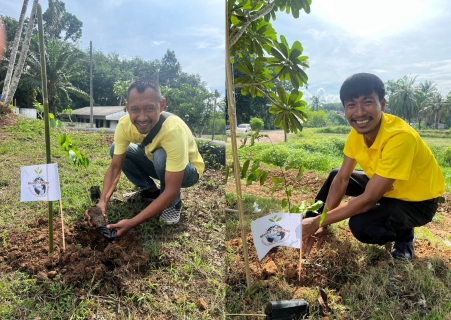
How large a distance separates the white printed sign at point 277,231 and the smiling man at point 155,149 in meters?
0.62

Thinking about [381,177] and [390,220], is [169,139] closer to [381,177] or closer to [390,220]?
[381,177]

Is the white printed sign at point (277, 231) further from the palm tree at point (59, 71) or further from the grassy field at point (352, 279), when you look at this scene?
the palm tree at point (59, 71)

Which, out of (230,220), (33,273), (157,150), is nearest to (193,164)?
(157,150)

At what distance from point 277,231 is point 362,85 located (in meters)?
0.76

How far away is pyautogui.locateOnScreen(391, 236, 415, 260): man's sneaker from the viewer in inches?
62.6

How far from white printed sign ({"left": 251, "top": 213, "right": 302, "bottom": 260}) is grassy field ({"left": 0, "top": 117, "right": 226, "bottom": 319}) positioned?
29 centimetres

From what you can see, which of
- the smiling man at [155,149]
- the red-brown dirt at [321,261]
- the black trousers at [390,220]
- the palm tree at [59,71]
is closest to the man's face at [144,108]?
the smiling man at [155,149]

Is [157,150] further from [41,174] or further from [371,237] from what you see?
[371,237]

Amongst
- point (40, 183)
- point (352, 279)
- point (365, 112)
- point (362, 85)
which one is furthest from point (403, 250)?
point (40, 183)

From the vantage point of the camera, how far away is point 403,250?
1622 mm

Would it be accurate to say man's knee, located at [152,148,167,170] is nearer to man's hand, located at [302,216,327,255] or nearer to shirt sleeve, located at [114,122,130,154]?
shirt sleeve, located at [114,122,130,154]

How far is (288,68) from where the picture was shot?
4.71 feet

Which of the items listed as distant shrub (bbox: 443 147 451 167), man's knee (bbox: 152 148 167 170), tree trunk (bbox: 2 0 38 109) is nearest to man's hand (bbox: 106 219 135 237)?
man's knee (bbox: 152 148 167 170)

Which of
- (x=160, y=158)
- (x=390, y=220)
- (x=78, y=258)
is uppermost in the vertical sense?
(x=160, y=158)
